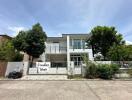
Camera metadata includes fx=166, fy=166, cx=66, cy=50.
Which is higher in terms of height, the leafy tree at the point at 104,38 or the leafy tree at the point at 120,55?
the leafy tree at the point at 104,38

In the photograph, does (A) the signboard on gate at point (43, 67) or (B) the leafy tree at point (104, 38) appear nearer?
(A) the signboard on gate at point (43, 67)

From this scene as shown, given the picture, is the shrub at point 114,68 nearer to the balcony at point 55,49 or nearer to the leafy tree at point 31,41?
the leafy tree at point 31,41

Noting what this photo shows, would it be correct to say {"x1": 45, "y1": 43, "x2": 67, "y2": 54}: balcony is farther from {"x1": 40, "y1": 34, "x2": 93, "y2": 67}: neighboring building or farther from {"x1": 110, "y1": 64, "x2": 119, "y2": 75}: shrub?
{"x1": 110, "y1": 64, "x2": 119, "y2": 75}: shrub

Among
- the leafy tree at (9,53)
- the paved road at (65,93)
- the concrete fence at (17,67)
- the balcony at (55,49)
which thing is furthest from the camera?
the balcony at (55,49)

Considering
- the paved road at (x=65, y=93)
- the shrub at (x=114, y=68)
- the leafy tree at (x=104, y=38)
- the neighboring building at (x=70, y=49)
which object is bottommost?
the paved road at (x=65, y=93)

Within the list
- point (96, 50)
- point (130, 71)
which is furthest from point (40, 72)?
point (96, 50)

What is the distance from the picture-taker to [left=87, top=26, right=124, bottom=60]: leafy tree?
34728 mm

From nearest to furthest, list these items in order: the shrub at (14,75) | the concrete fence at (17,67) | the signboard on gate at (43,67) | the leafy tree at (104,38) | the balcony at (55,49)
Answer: the shrub at (14,75), the concrete fence at (17,67), the signboard on gate at (43,67), the balcony at (55,49), the leafy tree at (104,38)

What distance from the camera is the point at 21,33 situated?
1081 inches

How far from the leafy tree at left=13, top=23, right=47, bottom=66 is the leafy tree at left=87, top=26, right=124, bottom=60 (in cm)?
1179

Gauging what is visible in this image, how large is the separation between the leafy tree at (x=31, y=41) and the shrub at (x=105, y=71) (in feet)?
35.7

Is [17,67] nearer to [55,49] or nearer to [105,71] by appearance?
[55,49]

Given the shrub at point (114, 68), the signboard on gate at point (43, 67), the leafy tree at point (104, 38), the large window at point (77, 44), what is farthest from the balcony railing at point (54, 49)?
the shrub at point (114, 68)

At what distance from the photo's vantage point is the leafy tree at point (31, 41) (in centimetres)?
2659
